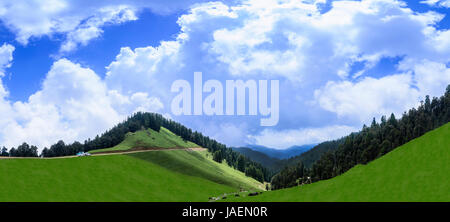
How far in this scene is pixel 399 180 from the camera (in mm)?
135375

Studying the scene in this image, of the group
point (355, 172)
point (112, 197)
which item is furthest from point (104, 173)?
point (355, 172)

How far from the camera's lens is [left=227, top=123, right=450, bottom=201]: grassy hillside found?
12350 centimetres

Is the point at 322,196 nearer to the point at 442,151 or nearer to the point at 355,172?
the point at 355,172

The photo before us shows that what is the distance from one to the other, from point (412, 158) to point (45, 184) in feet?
513

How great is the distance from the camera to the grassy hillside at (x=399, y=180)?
123500mm

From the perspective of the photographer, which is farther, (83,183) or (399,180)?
(83,183)

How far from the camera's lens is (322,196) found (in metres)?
138

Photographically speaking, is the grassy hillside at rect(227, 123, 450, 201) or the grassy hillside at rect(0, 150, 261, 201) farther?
the grassy hillside at rect(0, 150, 261, 201)

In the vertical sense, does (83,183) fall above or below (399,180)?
above

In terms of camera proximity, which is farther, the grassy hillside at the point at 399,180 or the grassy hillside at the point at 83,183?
the grassy hillside at the point at 83,183
